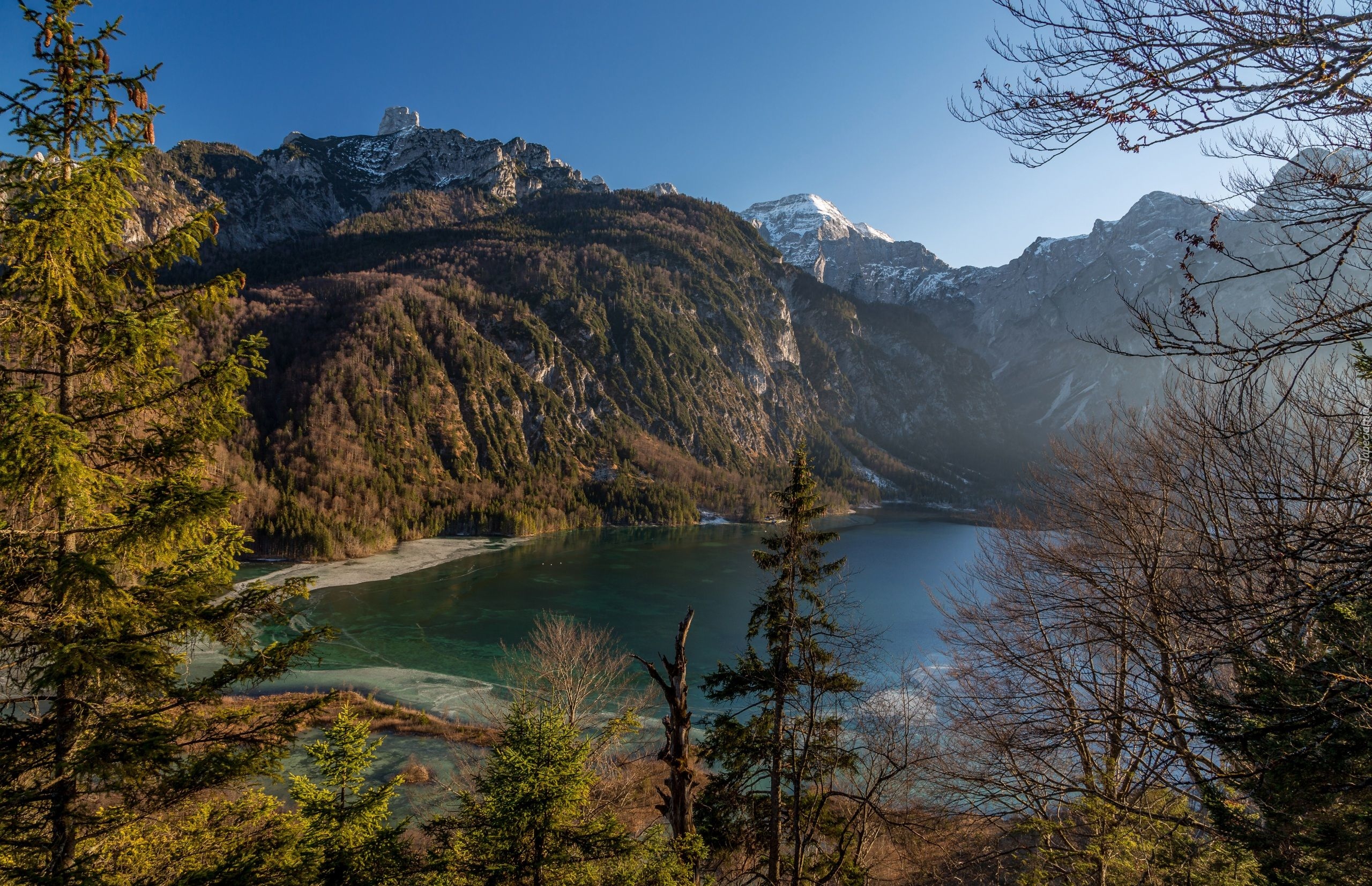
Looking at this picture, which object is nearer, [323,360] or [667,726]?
[667,726]

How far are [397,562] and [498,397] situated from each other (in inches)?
2399

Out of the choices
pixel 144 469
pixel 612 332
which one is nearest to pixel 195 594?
pixel 144 469

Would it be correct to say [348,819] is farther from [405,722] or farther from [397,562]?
[397,562]

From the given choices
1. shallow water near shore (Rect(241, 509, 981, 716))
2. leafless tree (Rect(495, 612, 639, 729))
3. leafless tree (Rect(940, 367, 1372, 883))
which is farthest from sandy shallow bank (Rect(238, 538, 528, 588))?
leafless tree (Rect(940, 367, 1372, 883))

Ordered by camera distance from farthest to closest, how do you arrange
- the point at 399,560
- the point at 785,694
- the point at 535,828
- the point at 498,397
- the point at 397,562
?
the point at 498,397, the point at 399,560, the point at 397,562, the point at 785,694, the point at 535,828

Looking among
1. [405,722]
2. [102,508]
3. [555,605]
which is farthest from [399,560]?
[102,508]

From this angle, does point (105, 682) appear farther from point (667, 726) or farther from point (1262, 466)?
point (1262, 466)

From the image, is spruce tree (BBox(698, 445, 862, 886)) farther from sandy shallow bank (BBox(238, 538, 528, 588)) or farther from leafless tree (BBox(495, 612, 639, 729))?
sandy shallow bank (BBox(238, 538, 528, 588))

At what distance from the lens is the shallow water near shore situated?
3103 centimetres

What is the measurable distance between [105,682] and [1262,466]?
13.7 meters

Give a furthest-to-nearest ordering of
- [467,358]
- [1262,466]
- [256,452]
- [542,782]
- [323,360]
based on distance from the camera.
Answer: [467,358], [323,360], [256,452], [1262,466], [542,782]

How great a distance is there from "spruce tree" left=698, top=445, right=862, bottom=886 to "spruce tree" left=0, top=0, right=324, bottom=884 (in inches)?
240

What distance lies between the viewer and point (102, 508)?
442 centimetres

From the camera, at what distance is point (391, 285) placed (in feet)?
436
